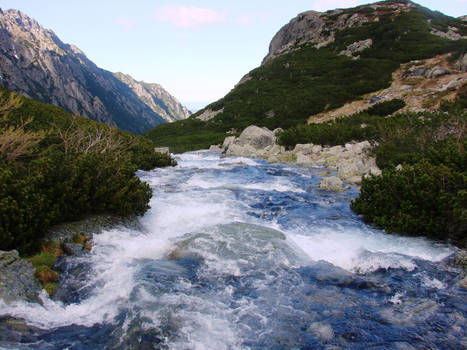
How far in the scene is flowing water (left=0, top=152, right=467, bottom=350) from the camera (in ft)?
12.3

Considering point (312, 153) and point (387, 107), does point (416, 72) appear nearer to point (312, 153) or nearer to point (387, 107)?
point (387, 107)

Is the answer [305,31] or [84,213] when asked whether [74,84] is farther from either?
[84,213]

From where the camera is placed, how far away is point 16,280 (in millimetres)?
4234

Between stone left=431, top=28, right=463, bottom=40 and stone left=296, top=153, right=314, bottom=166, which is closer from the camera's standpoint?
stone left=296, top=153, right=314, bottom=166

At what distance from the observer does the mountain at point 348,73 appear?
35.8 meters

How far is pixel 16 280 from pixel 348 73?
49260mm

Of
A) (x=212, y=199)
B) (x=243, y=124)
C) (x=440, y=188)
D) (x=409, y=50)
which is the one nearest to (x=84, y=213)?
(x=212, y=199)

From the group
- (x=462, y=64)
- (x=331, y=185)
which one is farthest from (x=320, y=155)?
(x=462, y=64)

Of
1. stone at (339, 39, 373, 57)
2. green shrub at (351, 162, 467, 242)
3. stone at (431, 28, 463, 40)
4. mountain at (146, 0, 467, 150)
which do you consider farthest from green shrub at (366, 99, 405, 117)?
stone at (431, 28, 463, 40)

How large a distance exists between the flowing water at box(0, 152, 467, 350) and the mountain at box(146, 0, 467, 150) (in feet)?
86.8

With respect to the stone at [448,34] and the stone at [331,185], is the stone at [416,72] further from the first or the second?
the stone at [331,185]

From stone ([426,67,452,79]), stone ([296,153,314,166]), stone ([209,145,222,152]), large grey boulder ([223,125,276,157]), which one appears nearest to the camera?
stone ([296,153,314,166])

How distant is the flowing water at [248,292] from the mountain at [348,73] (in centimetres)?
2645

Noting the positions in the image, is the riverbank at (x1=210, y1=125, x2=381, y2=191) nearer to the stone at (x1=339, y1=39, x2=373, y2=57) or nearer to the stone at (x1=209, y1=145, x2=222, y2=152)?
the stone at (x1=209, y1=145, x2=222, y2=152)
